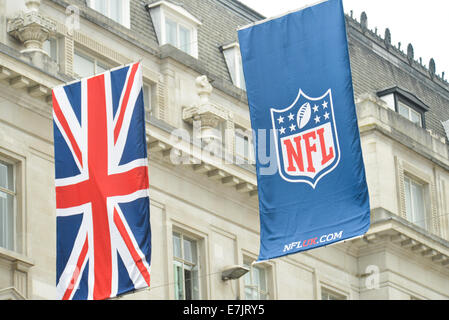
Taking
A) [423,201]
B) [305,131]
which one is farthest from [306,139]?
[423,201]

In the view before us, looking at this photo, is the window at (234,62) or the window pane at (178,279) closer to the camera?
the window pane at (178,279)

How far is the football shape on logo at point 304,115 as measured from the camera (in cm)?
3078

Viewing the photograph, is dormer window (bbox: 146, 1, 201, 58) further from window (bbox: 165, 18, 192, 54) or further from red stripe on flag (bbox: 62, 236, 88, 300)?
red stripe on flag (bbox: 62, 236, 88, 300)

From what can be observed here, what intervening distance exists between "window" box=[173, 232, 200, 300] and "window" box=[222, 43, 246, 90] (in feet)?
19.8

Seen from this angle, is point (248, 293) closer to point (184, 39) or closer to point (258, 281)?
point (258, 281)

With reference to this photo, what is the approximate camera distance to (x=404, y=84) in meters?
52.7

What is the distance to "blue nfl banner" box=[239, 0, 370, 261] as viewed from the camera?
98.8 feet

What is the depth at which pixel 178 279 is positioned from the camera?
1517 inches

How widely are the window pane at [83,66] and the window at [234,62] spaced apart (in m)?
6.19

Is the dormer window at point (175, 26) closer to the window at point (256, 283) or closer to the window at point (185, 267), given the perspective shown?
the window at point (185, 267)

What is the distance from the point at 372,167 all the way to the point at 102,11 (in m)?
10.1

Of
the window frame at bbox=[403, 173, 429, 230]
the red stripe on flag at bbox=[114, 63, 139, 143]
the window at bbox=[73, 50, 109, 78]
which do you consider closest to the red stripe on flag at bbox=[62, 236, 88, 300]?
the red stripe on flag at bbox=[114, 63, 139, 143]

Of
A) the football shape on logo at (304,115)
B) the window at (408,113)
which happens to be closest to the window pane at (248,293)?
the window at (408,113)
